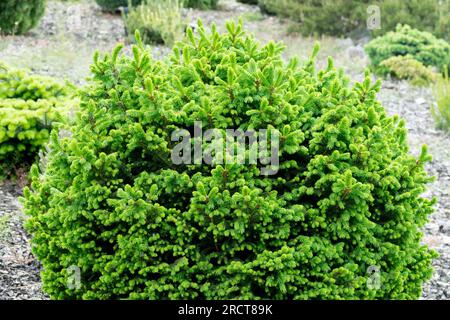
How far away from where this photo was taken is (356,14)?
11.8 m

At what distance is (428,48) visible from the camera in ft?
31.8

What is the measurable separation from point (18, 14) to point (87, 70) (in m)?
2.41

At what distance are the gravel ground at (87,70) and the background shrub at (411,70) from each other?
0.60ft

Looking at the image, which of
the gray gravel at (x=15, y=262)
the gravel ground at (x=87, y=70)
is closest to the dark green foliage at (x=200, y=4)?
the gravel ground at (x=87, y=70)

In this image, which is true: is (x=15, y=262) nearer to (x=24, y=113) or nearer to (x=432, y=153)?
(x=24, y=113)

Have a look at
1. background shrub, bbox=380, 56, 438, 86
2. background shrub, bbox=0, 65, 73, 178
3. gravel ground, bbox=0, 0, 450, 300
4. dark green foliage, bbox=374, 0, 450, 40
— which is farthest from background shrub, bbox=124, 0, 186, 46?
A: background shrub, bbox=0, 65, 73, 178

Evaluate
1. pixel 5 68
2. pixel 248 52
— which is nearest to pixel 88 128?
pixel 248 52

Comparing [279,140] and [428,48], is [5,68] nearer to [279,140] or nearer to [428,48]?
[279,140]

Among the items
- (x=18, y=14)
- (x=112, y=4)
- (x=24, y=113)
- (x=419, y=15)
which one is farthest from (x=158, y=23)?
(x=24, y=113)

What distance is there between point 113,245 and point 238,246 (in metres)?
0.67

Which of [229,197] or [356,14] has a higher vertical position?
[229,197]

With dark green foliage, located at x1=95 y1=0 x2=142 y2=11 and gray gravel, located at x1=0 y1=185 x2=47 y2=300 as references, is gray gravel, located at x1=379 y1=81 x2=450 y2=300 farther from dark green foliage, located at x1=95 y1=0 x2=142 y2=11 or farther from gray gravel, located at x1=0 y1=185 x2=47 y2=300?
dark green foliage, located at x1=95 y1=0 x2=142 y2=11

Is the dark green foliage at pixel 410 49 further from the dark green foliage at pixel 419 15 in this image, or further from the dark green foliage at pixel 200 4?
the dark green foliage at pixel 200 4

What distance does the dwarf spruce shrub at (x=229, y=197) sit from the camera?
2998 millimetres
